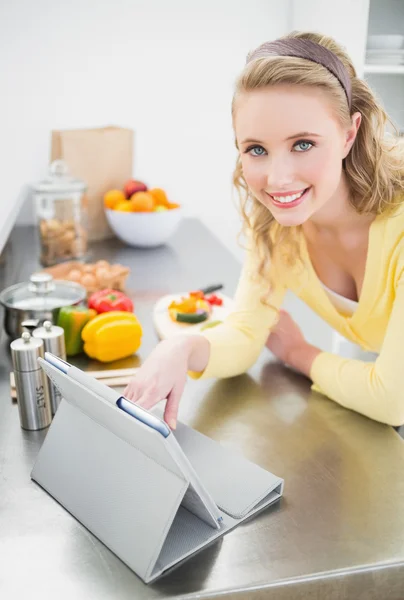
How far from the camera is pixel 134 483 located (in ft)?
2.58

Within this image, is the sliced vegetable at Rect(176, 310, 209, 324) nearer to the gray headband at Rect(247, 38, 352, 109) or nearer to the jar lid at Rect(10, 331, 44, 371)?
the jar lid at Rect(10, 331, 44, 371)

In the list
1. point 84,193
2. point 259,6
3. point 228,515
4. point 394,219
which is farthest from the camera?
point 259,6

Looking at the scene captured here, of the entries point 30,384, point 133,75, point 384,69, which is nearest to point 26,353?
point 30,384

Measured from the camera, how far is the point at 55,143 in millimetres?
2135

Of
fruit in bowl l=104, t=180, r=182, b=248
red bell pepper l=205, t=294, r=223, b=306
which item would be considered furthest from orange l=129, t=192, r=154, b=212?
red bell pepper l=205, t=294, r=223, b=306

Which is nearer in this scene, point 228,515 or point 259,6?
point 228,515

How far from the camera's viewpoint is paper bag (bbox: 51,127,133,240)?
2.13 metres

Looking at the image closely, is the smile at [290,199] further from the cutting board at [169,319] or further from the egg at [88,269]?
the egg at [88,269]

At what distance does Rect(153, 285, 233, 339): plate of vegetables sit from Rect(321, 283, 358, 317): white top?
0.25 meters

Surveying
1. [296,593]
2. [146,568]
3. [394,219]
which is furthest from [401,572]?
[394,219]

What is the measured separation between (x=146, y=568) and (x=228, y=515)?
149mm

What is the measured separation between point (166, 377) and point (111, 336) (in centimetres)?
27

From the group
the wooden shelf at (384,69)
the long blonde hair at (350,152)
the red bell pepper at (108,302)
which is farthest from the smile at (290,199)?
the wooden shelf at (384,69)

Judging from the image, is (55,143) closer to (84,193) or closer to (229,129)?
(84,193)
